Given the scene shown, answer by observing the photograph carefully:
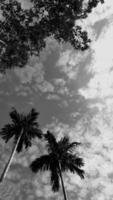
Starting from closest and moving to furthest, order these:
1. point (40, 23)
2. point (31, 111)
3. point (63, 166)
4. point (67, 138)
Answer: point (40, 23) < point (63, 166) < point (67, 138) < point (31, 111)

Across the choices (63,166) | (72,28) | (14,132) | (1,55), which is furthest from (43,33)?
(63,166)

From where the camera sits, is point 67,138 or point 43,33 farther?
point 67,138

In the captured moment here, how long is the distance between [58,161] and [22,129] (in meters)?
6.28

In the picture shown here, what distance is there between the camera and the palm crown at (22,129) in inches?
1114

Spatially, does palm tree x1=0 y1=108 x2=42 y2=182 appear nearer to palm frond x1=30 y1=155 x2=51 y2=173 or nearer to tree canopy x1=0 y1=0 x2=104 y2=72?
palm frond x1=30 y1=155 x2=51 y2=173

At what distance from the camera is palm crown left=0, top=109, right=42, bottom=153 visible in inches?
1114

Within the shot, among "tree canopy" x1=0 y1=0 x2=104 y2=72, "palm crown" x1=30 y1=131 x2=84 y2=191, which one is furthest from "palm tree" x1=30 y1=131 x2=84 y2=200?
"tree canopy" x1=0 y1=0 x2=104 y2=72

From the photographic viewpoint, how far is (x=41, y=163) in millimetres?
28094

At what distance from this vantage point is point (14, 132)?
28.2 metres

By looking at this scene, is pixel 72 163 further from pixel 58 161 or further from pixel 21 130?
pixel 21 130

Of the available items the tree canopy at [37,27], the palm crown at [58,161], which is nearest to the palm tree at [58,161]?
the palm crown at [58,161]

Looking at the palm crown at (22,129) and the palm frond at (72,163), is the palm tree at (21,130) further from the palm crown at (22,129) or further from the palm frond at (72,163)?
the palm frond at (72,163)

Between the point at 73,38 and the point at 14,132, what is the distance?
1487 centimetres

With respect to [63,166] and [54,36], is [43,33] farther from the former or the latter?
[63,166]
